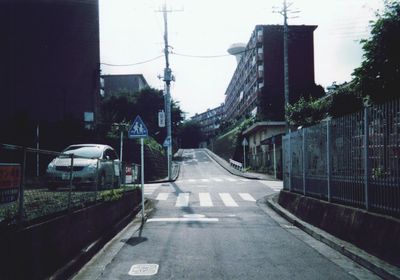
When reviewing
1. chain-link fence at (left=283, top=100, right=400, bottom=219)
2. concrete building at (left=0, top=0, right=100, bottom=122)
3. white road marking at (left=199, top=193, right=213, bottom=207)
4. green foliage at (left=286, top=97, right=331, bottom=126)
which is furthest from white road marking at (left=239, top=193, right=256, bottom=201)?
concrete building at (left=0, top=0, right=100, bottom=122)

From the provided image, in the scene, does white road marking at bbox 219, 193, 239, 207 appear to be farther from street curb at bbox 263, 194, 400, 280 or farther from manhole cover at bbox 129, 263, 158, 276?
manhole cover at bbox 129, 263, 158, 276

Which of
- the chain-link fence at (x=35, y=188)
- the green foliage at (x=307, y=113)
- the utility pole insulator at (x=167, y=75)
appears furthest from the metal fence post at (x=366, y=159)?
the utility pole insulator at (x=167, y=75)

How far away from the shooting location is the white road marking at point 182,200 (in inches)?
578

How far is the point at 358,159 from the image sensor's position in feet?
24.3

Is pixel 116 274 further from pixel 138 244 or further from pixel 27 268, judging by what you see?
pixel 138 244

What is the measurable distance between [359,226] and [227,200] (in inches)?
367

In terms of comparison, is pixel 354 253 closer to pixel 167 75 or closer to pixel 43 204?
pixel 43 204

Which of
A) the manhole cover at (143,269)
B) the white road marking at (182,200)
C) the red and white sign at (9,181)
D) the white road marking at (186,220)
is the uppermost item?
the red and white sign at (9,181)

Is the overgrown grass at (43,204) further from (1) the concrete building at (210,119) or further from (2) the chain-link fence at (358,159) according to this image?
(1) the concrete building at (210,119)

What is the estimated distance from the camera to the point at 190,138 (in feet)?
389

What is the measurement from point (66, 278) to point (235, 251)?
2.98m

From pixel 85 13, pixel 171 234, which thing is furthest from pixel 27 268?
pixel 85 13

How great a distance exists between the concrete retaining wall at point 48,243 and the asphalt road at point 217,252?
1.38 ft

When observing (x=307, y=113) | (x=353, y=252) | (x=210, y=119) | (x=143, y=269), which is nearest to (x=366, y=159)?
(x=353, y=252)
